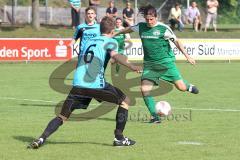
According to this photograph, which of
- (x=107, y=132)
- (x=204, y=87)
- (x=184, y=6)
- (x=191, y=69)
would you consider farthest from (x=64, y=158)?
(x=184, y=6)

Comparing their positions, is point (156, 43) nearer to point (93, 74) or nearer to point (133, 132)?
point (133, 132)

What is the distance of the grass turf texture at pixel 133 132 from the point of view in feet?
30.8

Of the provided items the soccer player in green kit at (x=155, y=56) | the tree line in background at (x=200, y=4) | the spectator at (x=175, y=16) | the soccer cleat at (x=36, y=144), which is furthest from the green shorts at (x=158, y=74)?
the spectator at (x=175, y=16)

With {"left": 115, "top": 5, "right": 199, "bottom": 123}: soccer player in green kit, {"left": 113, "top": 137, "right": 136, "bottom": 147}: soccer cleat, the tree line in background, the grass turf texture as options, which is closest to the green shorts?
→ {"left": 115, "top": 5, "right": 199, "bottom": 123}: soccer player in green kit

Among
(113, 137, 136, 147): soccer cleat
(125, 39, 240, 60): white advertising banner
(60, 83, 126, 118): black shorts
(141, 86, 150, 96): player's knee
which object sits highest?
(60, 83, 126, 118): black shorts

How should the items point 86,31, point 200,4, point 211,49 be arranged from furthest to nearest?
point 200,4
point 211,49
point 86,31

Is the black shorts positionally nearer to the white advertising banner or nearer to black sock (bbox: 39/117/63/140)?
black sock (bbox: 39/117/63/140)

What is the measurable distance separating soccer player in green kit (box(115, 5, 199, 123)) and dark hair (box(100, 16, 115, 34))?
8.71ft

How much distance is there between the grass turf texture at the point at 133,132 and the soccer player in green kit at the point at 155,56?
65 cm

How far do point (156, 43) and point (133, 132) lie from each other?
6.42ft

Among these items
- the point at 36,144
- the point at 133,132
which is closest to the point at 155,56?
the point at 133,132

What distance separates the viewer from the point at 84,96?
9867 mm

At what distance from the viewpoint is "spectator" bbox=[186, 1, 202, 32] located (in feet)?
132

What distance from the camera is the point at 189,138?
10.8 meters
